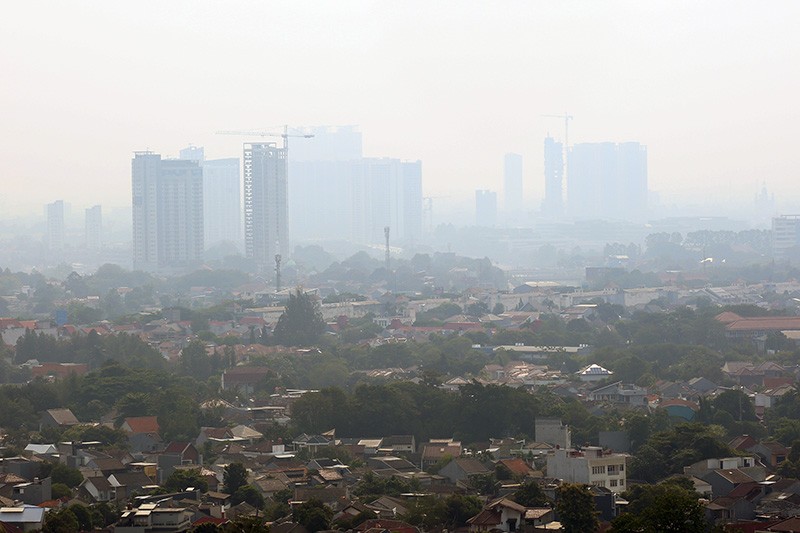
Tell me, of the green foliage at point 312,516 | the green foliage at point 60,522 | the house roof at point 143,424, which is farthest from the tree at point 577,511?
the house roof at point 143,424

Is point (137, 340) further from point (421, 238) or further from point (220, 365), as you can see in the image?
point (421, 238)

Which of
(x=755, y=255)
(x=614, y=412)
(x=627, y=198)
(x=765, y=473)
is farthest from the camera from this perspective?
(x=627, y=198)

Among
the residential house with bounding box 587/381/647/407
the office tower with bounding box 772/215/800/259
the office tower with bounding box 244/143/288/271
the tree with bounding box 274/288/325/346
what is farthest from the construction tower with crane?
the residential house with bounding box 587/381/647/407

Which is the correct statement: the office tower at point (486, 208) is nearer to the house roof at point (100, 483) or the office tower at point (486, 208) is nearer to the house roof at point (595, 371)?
the house roof at point (595, 371)

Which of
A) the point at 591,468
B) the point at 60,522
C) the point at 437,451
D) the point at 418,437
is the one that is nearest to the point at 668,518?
the point at 591,468

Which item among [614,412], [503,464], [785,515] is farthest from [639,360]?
[785,515]

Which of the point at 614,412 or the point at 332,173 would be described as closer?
the point at 614,412
